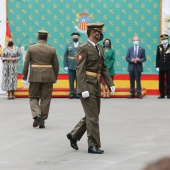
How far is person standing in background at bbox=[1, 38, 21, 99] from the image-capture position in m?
15.3

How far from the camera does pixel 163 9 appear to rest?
16.2 metres

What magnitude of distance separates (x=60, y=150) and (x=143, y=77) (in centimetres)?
988

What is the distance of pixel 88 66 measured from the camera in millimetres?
6523

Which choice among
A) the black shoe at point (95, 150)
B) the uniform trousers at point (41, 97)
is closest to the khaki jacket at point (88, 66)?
the black shoe at point (95, 150)

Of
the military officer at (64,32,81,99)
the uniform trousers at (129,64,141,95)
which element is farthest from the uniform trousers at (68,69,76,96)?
the uniform trousers at (129,64,141,95)

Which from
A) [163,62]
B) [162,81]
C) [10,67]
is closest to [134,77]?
[162,81]

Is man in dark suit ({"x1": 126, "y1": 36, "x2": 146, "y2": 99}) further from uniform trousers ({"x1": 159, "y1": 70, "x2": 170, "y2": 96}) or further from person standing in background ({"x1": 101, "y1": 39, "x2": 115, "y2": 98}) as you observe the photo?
uniform trousers ({"x1": 159, "y1": 70, "x2": 170, "y2": 96})

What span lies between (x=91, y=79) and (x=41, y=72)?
2.72m

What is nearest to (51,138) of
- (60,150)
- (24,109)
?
(60,150)

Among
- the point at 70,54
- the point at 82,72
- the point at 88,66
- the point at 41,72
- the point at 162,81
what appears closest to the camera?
the point at 82,72

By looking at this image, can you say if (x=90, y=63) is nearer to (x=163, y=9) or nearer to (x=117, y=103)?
(x=117, y=103)

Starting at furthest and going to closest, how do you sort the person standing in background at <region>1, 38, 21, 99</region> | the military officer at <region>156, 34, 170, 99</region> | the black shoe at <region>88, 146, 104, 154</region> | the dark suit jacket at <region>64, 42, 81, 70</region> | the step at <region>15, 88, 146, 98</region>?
A: the step at <region>15, 88, 146, 98</region> → the dark suit jacket at <region>64, 42, 81, 70</region> → the military officer at <region>156, 34, 170, 99</region> → the person standing in background at <region>1, 38, 21, 99</region> → the black shoe at <region>88, 146, 104, 154</region>

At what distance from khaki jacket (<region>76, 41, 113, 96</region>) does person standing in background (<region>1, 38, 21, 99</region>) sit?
29.4 feet

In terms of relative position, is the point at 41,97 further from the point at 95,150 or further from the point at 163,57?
the point at 163,57
